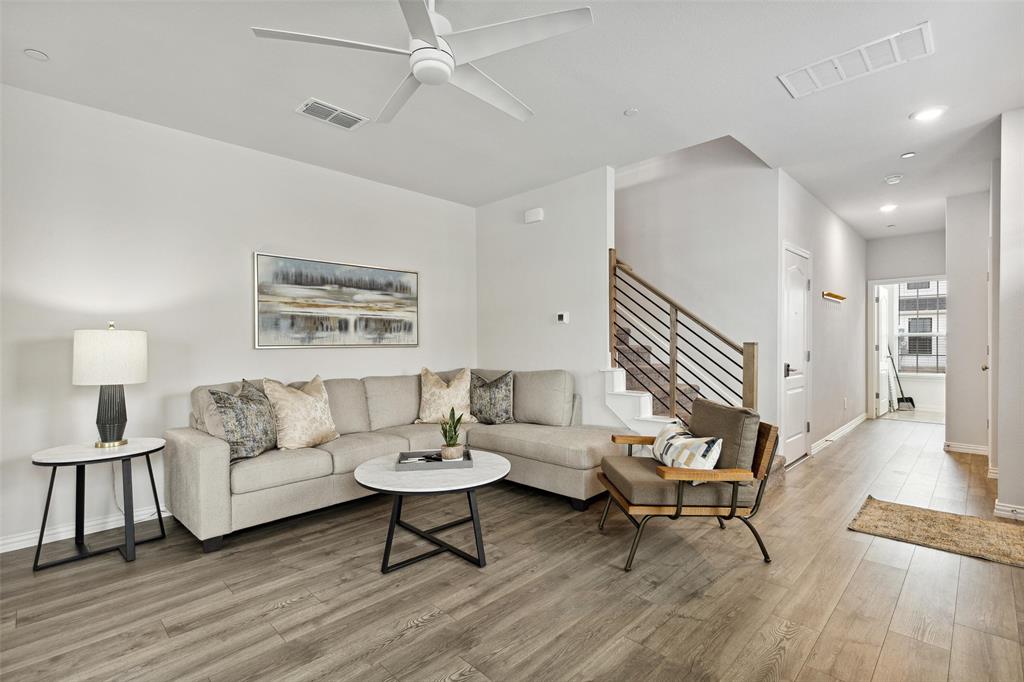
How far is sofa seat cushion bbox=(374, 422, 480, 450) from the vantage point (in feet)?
12.6

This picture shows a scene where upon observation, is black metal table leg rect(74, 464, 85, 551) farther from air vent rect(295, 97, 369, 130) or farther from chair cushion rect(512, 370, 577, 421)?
chair cushion rect(512, 370, 577, 421)

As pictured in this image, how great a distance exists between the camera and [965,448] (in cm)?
532

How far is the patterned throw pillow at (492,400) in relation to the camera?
443 centimetres

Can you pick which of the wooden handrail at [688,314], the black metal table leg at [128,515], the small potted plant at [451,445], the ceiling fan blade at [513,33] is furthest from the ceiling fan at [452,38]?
the black metal table leg at [128,515]

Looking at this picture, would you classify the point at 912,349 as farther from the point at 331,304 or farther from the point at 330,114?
the point at 330,114

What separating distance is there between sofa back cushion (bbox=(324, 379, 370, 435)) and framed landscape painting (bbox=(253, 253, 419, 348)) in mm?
432

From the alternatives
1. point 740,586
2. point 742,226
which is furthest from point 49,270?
point 742,226

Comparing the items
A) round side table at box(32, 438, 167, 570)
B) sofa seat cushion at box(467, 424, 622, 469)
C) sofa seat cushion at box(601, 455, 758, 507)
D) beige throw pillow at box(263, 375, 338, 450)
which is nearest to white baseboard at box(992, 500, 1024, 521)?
sofa seat cushion at box(601, 455, 758, 507)

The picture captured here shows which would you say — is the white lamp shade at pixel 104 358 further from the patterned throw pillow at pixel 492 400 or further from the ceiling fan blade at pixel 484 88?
the patterned throw pillow at pixel 492 400

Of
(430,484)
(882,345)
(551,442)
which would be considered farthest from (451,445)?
(882,345)

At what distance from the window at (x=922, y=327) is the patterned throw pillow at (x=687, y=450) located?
8383 millimetres

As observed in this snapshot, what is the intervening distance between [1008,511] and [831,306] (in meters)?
3.01

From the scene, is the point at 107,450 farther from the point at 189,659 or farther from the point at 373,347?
the point at 373,347

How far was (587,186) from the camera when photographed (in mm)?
4473
